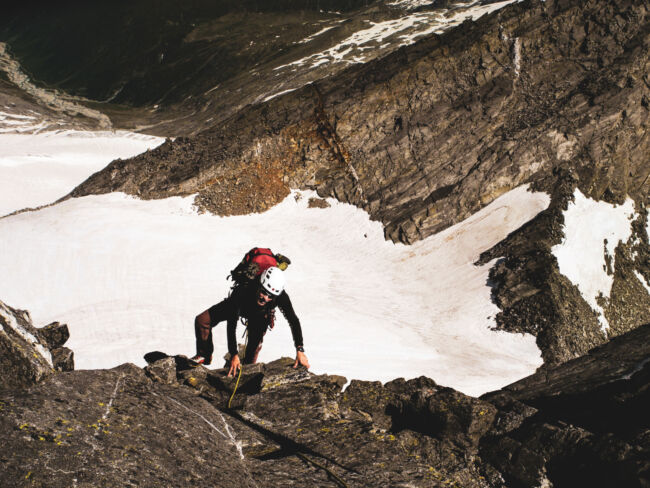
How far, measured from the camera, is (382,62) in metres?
43.6

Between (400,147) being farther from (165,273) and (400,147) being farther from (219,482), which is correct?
(219,482)

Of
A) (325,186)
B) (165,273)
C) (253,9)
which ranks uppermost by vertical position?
(253,9)

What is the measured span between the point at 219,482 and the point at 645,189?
3895 centimetres

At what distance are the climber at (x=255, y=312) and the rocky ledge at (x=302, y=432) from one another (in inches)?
25.3

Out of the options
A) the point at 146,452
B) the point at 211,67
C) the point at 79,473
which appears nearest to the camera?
the point at 79,473

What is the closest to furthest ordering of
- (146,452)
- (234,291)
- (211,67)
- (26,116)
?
1. (146,452)
2. (234,291)
3. (26,116)
4. (211,67)

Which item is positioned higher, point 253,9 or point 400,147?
point 253,9

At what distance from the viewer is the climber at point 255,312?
→ 955cm

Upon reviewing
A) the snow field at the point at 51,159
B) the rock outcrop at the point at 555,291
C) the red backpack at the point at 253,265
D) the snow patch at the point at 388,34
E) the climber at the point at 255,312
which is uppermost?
the snow patch at the point at 388,34

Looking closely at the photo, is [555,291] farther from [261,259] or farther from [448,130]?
[261,259]

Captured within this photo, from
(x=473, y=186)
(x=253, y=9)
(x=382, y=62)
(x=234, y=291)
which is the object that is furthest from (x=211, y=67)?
(x=234, y=291)

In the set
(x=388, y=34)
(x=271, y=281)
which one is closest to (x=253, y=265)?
(x=271, y=281)

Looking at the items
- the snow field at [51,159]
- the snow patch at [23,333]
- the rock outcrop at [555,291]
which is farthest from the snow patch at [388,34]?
the snow patch at [23,333]

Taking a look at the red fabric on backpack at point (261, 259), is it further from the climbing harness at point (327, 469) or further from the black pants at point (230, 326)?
the climbing harness at point (327, 469)
